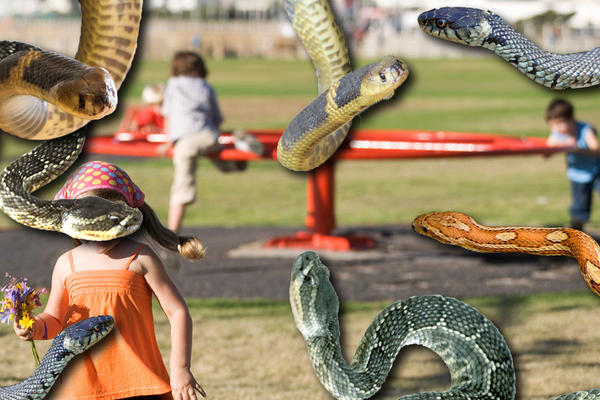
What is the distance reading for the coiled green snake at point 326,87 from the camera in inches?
95.5

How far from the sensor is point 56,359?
9.60ft

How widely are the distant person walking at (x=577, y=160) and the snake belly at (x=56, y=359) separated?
772 cm

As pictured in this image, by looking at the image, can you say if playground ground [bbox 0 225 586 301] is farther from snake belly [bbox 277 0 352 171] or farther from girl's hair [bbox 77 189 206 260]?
snake belly [bbox 277 0 352 171]

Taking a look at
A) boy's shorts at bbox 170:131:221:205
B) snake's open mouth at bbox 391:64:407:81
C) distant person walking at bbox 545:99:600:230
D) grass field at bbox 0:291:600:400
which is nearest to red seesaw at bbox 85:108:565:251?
boy's shorts at bbox 170:131:221:205

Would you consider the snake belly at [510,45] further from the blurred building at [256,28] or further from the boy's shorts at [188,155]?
the blurred building at [256,28]

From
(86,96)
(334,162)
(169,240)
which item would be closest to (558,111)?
(334,162)

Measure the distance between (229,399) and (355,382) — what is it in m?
2.94

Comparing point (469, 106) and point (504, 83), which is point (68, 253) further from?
point (504, 83)

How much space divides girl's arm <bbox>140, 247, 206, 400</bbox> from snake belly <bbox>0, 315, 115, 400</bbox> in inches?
16.7

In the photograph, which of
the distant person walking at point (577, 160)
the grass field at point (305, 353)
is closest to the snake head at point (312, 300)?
the grass field at point (305, 353)

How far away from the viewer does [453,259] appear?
32.4ft

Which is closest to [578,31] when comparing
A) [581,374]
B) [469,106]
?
[469,106]

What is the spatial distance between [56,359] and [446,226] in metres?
1.25

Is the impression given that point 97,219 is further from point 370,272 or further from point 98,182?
point 370,272
